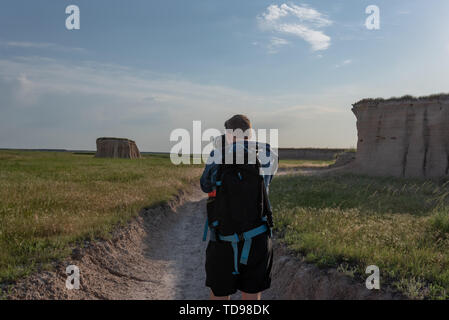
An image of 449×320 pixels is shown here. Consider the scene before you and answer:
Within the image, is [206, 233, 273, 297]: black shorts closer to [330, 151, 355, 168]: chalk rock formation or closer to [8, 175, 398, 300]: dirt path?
[8, 175, 398, 300]: dirt path

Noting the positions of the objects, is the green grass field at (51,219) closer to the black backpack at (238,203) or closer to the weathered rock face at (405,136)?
the black backpack at (238,203)

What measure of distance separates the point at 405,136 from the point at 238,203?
19771mm

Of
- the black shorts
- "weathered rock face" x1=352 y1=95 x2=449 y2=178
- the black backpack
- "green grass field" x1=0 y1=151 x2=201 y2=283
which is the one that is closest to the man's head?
the black backpack

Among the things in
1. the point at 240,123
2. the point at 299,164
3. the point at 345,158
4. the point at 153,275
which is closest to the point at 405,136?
the point at 153,275

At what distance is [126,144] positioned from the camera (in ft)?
207

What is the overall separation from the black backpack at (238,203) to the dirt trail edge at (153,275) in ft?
6.73

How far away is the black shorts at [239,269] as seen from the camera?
11.0ft

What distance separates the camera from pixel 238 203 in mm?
3361

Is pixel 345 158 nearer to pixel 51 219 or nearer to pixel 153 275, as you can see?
pixel 153 275

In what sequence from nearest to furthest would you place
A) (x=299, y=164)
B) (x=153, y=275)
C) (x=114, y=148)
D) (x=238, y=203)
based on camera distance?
(x=238, y=203), (x=153, y=275), (x=299, y=164), (x=114, y=148)

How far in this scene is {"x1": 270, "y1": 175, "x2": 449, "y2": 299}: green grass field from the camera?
14.8 ft
